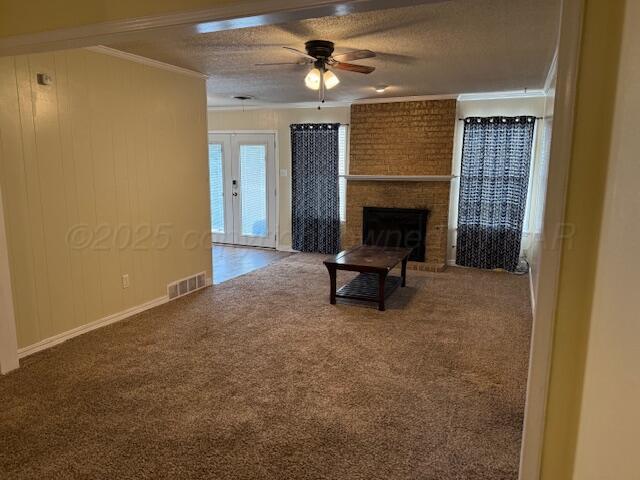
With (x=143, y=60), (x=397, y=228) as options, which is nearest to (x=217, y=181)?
(x=397, y=228)

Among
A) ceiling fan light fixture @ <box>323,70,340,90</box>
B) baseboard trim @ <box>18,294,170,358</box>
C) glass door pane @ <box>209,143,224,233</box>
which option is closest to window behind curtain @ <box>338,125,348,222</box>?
glass door pane @ <box>209,143,224,233</box>

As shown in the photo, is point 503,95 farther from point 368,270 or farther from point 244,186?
point 244,186

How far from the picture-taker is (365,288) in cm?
479

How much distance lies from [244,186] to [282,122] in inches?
49.3

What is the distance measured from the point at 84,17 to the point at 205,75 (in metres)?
2.77

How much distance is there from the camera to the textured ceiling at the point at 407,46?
2656mm

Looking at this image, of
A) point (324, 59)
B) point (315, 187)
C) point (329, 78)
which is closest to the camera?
point (324, 59)

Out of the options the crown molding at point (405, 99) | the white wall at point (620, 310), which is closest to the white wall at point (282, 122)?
the crown molding at point (405, 99)

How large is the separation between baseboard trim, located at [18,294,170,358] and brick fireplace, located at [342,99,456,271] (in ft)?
11.1

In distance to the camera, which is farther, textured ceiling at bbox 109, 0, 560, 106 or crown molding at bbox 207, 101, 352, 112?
crown molding at bbox 207, 101, 352, 112

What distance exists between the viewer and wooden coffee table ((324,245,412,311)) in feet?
13.8

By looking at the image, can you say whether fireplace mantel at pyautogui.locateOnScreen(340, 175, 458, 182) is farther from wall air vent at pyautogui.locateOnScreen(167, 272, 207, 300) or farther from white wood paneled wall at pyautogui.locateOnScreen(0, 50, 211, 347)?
wall air vent at pyautogui.locateOnScreen(167, 272, 207, 300)

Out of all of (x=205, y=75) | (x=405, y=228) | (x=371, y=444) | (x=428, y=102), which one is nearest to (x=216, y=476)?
(x=371, y=444)

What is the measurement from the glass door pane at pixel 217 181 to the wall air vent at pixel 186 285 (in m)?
2.77
